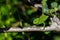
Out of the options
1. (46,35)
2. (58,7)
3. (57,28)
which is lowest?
(46,35)

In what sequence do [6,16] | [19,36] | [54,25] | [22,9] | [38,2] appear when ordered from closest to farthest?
[54,25] → [38,2] → [19,36] → [6,16] → [22,9]

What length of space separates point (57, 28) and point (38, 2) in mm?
281

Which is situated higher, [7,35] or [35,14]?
[35,14]

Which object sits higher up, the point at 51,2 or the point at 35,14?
the point at 51,2

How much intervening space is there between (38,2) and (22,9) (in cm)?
54

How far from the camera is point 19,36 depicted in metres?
1.60

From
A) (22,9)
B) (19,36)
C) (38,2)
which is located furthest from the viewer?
(22,9)

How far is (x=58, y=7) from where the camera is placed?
4.45 feet

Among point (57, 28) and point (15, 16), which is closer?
point (57, 28)

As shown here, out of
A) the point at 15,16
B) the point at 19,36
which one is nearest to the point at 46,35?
the point at 19,36

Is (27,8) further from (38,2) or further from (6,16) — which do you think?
(38,2)

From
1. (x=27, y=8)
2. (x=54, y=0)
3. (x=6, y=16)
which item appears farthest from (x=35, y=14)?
(x=54, y=0)

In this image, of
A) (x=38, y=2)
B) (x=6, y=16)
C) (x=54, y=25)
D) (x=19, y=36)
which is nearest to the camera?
(x=54, y=25)

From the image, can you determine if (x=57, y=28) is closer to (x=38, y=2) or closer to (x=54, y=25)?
(x=54, y=25)
